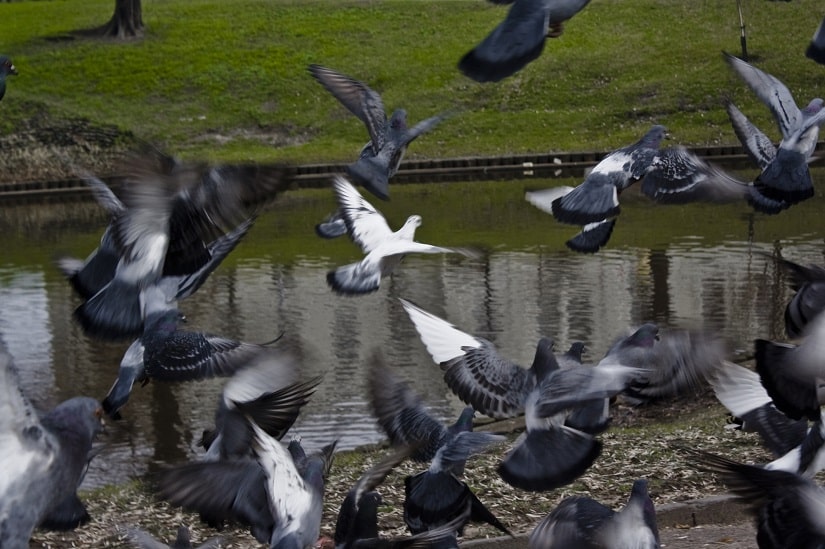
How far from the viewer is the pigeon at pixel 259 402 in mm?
4117

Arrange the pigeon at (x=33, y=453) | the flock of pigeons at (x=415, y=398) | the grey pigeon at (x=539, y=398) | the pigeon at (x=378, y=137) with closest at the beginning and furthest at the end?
the pigeon at (x=33, y=453) → the flock of pigeons at (x=415, y=398) → the grey pigeon at (x=539, y=398) → the pigeon at (x=378, y=137)

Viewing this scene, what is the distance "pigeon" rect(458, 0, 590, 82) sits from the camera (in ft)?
13.6

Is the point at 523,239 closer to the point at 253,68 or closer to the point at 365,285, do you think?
the point at 365,285

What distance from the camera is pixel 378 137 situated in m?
5.85

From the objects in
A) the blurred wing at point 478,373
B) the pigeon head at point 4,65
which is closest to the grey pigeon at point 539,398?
the blurred wing at point 478,373

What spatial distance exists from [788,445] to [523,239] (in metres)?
11.3

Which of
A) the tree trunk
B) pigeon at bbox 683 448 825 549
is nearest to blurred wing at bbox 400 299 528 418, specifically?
pigeon at bbox 683 448 825 549

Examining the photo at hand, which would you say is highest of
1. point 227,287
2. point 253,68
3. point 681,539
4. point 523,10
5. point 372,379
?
point 523,10

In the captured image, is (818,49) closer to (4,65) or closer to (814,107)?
(814,107)

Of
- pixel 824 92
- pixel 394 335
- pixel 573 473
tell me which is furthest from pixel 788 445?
pixel 824 92

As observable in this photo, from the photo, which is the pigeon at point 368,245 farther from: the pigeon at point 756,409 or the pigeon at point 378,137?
the pigeon at point 756,409

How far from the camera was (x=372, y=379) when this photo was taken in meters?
4.97

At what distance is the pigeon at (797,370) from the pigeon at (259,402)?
1.41 m

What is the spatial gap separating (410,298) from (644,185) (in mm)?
7286
